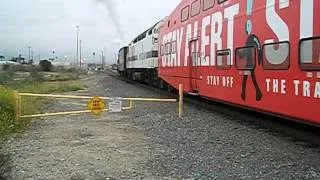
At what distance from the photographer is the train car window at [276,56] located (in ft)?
27.3

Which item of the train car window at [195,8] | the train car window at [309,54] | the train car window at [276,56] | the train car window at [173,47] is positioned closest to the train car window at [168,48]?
the train car window at [173,47]

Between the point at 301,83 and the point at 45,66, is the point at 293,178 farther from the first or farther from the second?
the point at 45,66

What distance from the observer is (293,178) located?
6.48 meters

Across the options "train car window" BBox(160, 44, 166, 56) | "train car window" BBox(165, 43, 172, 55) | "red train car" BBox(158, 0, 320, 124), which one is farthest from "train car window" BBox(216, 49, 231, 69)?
"train car window" BBox(160, 44, 166, 56)

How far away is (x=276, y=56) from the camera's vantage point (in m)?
8.72

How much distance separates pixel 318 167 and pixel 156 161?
2.49 meters

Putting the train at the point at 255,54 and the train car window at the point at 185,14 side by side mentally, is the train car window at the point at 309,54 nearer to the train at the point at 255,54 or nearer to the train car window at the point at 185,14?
the train at the point at 255,54

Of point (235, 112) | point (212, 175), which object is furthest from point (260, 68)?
point (235, 112)

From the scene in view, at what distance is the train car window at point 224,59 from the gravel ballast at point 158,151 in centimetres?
143

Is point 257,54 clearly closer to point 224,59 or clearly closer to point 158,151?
point 224,59

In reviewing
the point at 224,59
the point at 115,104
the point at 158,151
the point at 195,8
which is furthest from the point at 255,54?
the point at 195,8

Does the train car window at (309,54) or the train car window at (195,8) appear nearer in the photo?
the train car window at (309,54)

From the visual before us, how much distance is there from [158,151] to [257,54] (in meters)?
2.89

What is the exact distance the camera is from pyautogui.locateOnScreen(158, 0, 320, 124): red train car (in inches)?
302
